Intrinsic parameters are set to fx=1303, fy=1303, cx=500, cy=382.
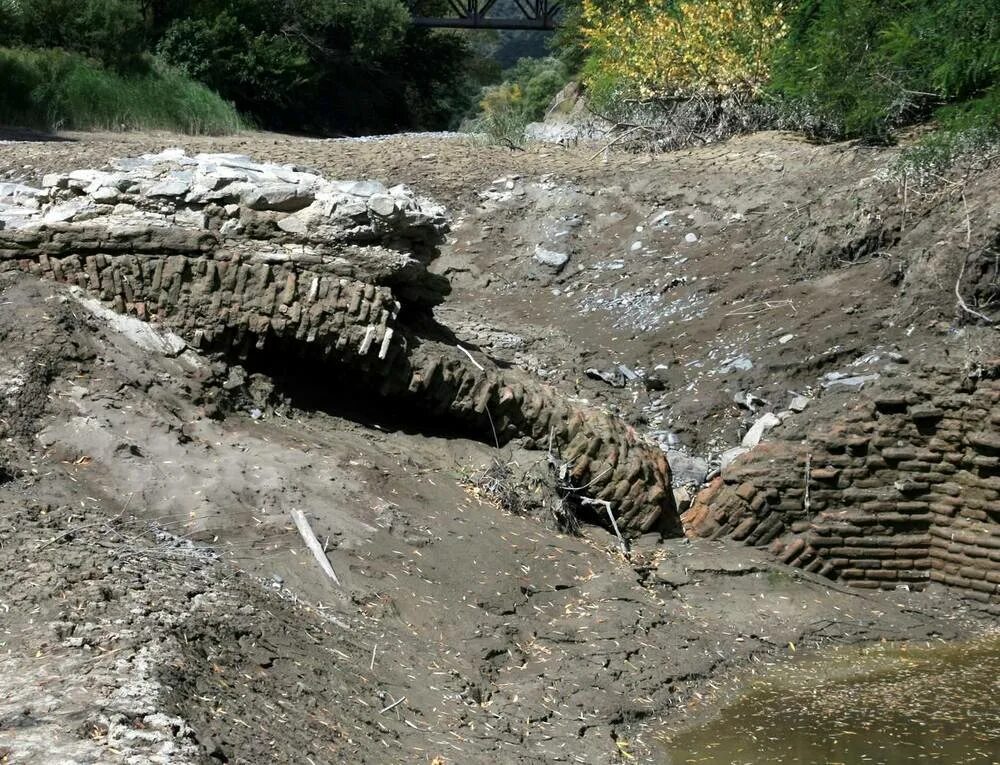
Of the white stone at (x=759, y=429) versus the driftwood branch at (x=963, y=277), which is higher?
the driftwood branch at (x=963, y=277)

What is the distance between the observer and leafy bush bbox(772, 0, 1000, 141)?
12.3 meters

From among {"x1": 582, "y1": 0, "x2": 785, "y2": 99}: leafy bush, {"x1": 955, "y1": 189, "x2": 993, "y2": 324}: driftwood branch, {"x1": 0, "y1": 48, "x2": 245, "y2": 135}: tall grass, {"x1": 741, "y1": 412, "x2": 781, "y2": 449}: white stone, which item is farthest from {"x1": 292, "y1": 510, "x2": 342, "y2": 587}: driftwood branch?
{"x1": 0, "y1": 48, "x2": 245, "y2": 135}: tall grass

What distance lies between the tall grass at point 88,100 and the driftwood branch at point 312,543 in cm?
1585

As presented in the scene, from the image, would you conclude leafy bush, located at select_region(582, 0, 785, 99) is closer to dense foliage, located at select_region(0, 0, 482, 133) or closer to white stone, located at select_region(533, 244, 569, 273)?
white stone, located at select_region(533, 244, 569, 273)

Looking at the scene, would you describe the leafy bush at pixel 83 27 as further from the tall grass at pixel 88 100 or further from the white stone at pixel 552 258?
the white stone at pixel 552 258

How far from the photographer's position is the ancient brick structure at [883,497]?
838 centimetres

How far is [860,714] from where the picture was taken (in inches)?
251

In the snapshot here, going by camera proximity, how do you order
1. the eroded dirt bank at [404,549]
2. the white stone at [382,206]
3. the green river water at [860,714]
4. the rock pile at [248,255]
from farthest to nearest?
the white stone at [382,206]
the rock pile at [248,255]
the green river water at [860,714]
the eroded dirt bank at [404,549]

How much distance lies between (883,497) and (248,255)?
4.34m

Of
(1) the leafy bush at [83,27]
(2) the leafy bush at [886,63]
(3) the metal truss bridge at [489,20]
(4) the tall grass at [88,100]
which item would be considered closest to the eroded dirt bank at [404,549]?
(2) the leafy bush at [886,63]

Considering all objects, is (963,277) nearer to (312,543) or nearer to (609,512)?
(609,512)

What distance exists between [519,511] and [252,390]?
1.77 metres


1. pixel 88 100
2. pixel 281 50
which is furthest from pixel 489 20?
pixel 88 100

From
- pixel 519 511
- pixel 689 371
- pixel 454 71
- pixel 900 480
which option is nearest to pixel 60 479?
pixel 519 511
